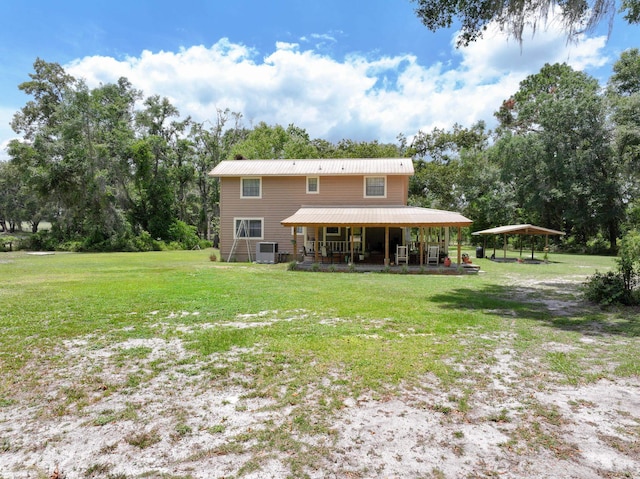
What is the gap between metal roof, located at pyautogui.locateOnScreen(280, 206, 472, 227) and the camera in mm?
14953

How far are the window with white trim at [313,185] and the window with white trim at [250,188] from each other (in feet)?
8.82

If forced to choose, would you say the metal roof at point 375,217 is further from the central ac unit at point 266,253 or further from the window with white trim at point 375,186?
the central ac unit at point 266,253

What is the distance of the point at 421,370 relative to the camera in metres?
4.19

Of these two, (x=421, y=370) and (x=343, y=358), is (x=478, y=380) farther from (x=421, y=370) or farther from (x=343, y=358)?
(x=343, y=358)

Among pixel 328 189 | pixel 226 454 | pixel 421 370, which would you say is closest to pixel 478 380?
pixel 421 370

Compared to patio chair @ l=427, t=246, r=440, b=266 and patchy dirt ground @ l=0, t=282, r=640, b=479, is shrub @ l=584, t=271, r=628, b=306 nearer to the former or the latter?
patchy dirt ground @ l=0, t=282, r=640, b=479

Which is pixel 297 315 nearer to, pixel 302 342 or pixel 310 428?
pixel 302 342

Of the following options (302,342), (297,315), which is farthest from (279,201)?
(302,342)

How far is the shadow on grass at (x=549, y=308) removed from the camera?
6340mm

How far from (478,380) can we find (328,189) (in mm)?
16408

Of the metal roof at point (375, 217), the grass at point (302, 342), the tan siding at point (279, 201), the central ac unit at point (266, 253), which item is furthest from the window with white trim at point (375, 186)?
the grass at point (302, 342)

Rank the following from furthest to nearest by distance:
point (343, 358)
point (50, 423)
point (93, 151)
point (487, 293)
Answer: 1. point (93, 151)
2. point (487, 293)
3. point (343, 358)
4. point (50, 423)

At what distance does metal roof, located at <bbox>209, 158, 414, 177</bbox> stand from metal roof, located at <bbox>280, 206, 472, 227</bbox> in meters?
2.07

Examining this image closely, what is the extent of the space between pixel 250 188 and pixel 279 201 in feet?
5.80
